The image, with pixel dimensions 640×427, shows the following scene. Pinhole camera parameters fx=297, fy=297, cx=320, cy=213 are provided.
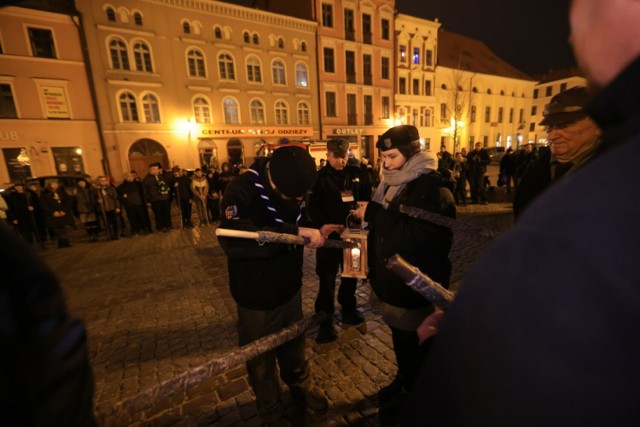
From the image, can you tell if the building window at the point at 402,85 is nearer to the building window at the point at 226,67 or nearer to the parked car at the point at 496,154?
the parked car at the point at 496,154

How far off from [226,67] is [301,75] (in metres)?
6.37

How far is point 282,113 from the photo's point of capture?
2494 centimetres

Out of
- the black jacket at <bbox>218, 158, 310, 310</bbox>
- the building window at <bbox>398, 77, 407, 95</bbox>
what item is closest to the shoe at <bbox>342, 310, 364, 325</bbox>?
the black jacket at <bbox>218, 158, 310, 310</bbox>

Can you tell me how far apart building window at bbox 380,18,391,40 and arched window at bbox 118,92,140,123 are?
2350 centimetres

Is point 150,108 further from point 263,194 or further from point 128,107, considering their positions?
point 263,194

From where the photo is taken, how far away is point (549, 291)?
0.50 metres

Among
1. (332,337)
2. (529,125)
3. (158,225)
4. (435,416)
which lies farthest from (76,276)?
(529,125)

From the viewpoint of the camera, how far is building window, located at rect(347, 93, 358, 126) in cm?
2867

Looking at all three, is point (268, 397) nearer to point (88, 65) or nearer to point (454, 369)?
point (454, 369)

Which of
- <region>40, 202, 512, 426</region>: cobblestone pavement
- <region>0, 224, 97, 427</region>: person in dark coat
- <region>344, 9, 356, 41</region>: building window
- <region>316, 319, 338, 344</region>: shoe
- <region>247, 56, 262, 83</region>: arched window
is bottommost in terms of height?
<region>40, 202, 512, 426</region>: cobblestone pavement

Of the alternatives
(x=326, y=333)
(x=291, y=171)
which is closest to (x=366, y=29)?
(x=326, y=333)

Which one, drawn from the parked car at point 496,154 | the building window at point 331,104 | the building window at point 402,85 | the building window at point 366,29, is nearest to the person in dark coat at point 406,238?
the building window at point 331,104

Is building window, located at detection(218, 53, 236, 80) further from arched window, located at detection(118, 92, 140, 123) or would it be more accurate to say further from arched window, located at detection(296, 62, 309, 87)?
arched window, located at detection(118, 92, 140, 123)

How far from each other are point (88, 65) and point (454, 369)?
81.2ft
